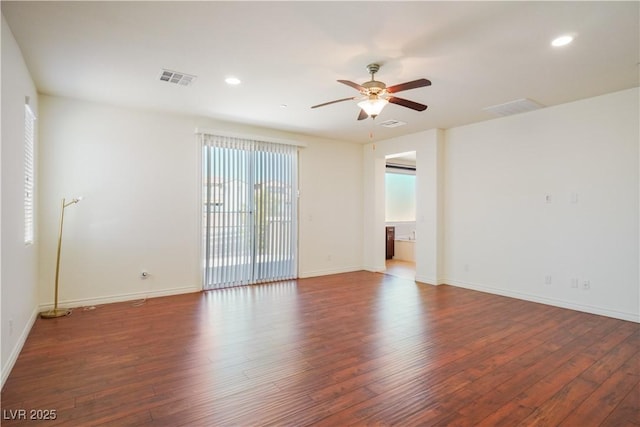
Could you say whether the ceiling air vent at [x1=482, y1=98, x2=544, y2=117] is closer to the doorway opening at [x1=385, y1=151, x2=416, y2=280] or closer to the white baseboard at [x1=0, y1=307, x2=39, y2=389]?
the doorway opening at [x1=385, y1=151, x2=416, y2=280]

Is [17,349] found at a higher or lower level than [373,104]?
lower

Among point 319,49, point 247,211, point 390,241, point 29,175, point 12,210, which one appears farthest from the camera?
point 390,241

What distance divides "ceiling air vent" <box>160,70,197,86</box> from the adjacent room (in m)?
0.03

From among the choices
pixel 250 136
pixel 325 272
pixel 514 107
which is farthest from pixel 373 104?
pixel 325 272

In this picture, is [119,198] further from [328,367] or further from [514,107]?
[514,107]

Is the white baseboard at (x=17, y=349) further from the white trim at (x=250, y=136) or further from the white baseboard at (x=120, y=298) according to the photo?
the white trim at (x=250, y=136)

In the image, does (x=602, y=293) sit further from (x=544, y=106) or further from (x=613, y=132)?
(x=544, y=106)

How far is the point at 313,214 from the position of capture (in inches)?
255

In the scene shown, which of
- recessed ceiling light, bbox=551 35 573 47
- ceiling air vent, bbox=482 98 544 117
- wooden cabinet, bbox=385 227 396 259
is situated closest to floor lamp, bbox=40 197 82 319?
recessed ceiling light, bbox=551 35 573 47

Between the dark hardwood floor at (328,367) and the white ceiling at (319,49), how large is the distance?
2.67m

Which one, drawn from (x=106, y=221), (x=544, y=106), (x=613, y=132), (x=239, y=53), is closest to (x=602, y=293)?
(x=613, y=132)

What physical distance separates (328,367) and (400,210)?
309 inches

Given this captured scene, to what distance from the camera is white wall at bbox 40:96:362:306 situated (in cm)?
423

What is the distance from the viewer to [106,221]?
14.9 ft
